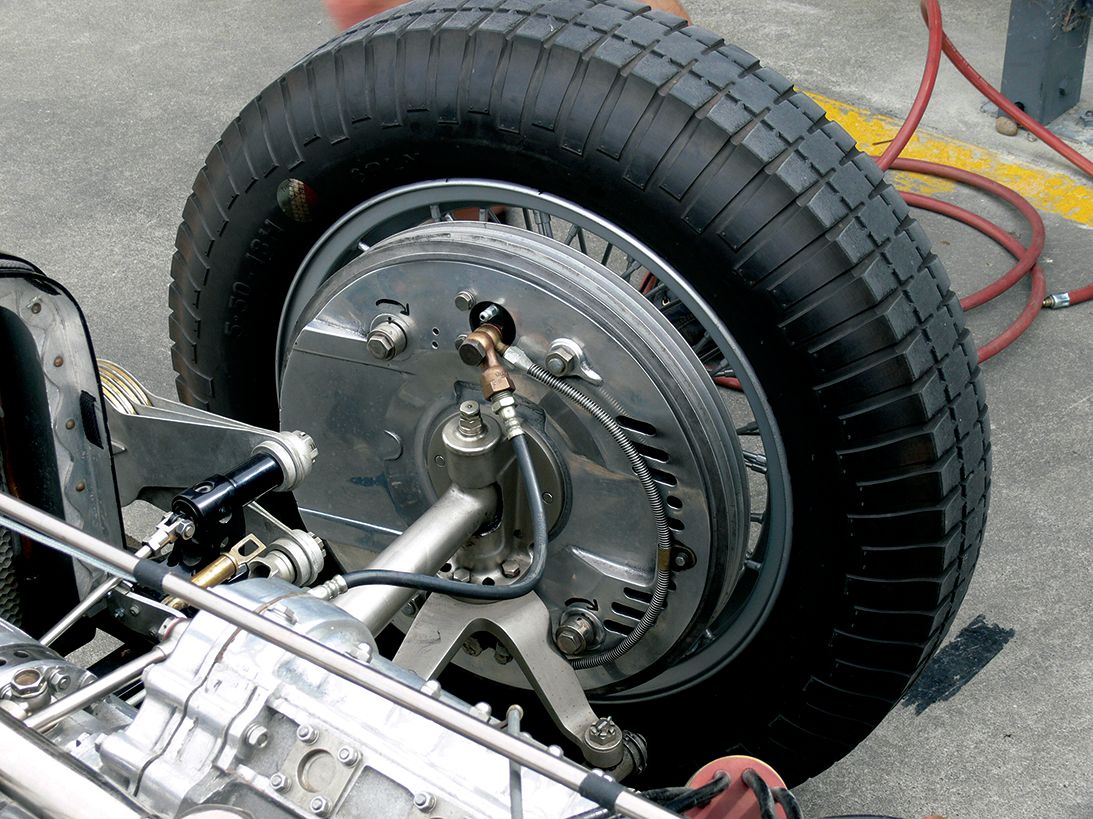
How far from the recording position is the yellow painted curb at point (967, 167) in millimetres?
3100

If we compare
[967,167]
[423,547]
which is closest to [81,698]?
[423,547]

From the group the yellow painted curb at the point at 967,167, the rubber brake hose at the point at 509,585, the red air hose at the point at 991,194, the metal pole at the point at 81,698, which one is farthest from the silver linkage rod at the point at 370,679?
the yellow painted curb at the point at 967,167

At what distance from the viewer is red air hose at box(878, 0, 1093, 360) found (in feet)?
8.76

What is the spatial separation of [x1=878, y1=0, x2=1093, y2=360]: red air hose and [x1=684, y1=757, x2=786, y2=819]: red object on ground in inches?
66.6

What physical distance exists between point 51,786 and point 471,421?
710mm

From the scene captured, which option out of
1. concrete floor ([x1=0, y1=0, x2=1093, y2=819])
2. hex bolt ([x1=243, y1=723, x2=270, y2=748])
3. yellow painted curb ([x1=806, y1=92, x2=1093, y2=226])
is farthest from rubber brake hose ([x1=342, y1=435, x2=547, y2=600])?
yellow painted curb ([x1=806, y1=92, x2=1093, y2=226])

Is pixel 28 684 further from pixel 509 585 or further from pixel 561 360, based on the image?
pixel 561 360

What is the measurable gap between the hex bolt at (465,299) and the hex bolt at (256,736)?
607 mm

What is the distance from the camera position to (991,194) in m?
3.11

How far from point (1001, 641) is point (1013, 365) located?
782mm

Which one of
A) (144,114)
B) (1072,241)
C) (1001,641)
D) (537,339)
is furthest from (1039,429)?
(144,114)

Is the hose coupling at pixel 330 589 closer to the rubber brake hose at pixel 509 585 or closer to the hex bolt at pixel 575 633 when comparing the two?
the rubber brake hose at pixel 509 585

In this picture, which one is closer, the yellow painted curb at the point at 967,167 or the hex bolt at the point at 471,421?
the hex bolt at the point at 471,421

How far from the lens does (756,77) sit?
148cm
